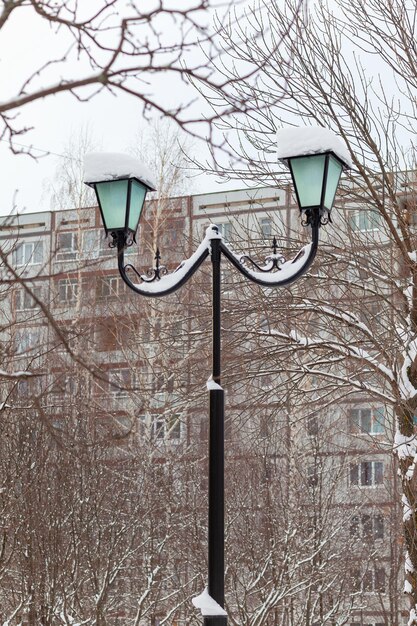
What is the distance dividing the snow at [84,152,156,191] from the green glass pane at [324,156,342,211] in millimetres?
909

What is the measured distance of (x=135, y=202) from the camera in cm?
554

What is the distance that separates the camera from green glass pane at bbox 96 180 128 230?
5.46 metres

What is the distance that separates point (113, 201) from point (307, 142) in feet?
3.43

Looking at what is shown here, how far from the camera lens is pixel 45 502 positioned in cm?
1369

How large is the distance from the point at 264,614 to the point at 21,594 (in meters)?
3.17

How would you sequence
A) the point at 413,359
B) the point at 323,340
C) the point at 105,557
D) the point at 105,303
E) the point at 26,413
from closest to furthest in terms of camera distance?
1. the point at 413,359
2. the point at 323,340
3. the point at 26,413
4. the point at 105,557
5. the point at 105,303

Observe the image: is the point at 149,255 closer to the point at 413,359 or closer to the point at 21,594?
the point at 21,594

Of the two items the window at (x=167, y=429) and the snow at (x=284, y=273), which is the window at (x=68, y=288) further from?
the snow at (x=284, y=273)

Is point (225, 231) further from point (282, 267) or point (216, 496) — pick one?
point (216, 496)

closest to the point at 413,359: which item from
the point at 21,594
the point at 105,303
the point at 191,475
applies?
the point at 21,594

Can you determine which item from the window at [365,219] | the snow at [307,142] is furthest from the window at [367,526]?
the snow at [307,142]

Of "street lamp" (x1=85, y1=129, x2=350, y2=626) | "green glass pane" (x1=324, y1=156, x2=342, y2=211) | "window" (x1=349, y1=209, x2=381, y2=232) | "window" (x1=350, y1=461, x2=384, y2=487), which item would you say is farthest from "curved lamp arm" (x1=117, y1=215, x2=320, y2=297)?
"window" (x1=350, y1=461, x2=384, y2=487)

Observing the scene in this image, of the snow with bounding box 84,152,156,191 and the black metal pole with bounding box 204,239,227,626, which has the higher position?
the snow with bounding box 84,152,156,191

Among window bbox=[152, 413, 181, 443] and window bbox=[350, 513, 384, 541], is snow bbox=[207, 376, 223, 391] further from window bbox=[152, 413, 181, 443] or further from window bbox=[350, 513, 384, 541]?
window bbox=[152, 413, 181, 443]
